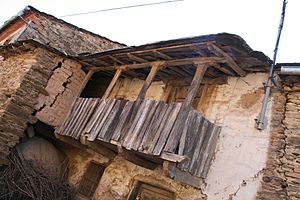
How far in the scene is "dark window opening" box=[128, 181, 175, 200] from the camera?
19.0 feet

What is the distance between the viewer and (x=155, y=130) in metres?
5.12

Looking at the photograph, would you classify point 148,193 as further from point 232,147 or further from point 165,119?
point 232,147

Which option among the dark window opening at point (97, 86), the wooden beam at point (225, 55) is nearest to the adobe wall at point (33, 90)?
the dark window opening at point (97, 86)

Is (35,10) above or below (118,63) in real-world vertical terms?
above

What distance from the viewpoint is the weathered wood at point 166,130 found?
478 cm

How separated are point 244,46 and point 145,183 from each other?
3.81m

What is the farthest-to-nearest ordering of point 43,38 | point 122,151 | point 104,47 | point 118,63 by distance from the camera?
point 104,47
point 43,38
point 118,63
point 122,151

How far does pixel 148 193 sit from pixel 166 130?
81.5 inches

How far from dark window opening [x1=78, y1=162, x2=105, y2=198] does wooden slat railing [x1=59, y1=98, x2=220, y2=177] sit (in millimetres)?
1606

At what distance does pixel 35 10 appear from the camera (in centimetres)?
1023

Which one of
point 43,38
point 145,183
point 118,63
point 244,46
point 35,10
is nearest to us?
point 244,46

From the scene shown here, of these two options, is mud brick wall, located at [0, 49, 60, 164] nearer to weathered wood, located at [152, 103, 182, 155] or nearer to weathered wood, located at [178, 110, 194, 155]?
weathered wood, located at [152, 103, 182, 155]

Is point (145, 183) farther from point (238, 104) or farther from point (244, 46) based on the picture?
point (244, 46)

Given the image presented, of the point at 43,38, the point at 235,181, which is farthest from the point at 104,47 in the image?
the point at 235,181
